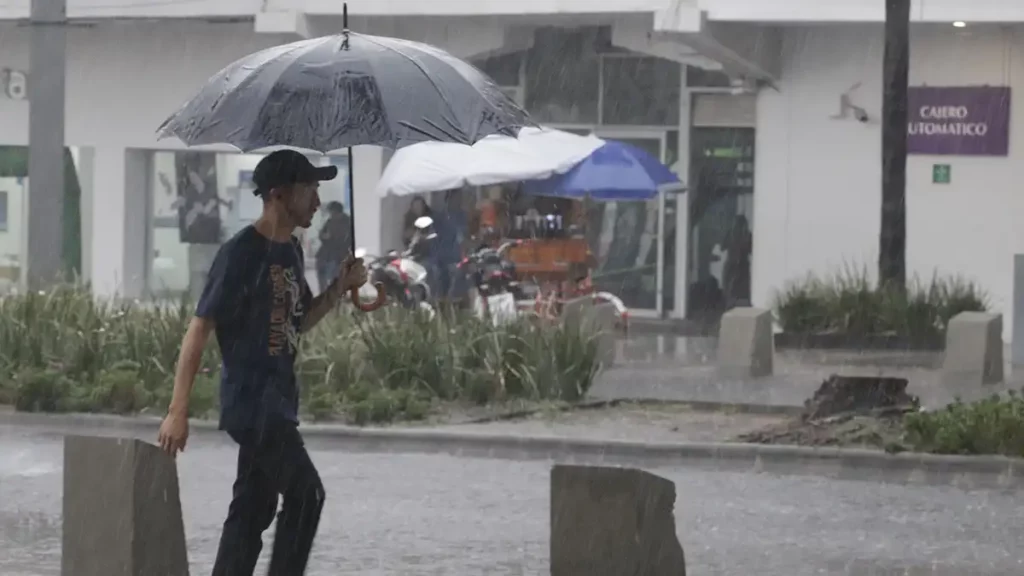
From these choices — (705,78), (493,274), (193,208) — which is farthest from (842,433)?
(193,208)

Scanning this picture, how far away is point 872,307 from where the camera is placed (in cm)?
2097

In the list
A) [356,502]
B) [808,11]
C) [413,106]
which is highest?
[808,11]

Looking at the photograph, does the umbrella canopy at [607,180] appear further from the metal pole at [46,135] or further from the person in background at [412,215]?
the metal pole at [46,135]

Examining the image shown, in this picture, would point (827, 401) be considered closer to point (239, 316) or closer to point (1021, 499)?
point (1021, 499)

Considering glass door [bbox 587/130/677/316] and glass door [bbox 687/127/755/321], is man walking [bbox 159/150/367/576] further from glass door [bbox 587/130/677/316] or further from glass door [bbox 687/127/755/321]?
glass door [bbox 587/130/677/316]

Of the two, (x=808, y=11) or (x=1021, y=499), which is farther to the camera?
(x=808, y=11)

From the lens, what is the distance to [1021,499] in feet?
38.5

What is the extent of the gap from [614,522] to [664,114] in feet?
72.6

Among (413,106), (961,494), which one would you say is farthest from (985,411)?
(413,106)

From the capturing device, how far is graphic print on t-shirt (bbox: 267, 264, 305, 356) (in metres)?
6.52

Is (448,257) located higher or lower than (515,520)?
higher

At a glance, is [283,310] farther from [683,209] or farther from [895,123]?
[683,209]

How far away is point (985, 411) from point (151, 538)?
305 inches

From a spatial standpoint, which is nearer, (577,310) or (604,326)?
(577,310)
